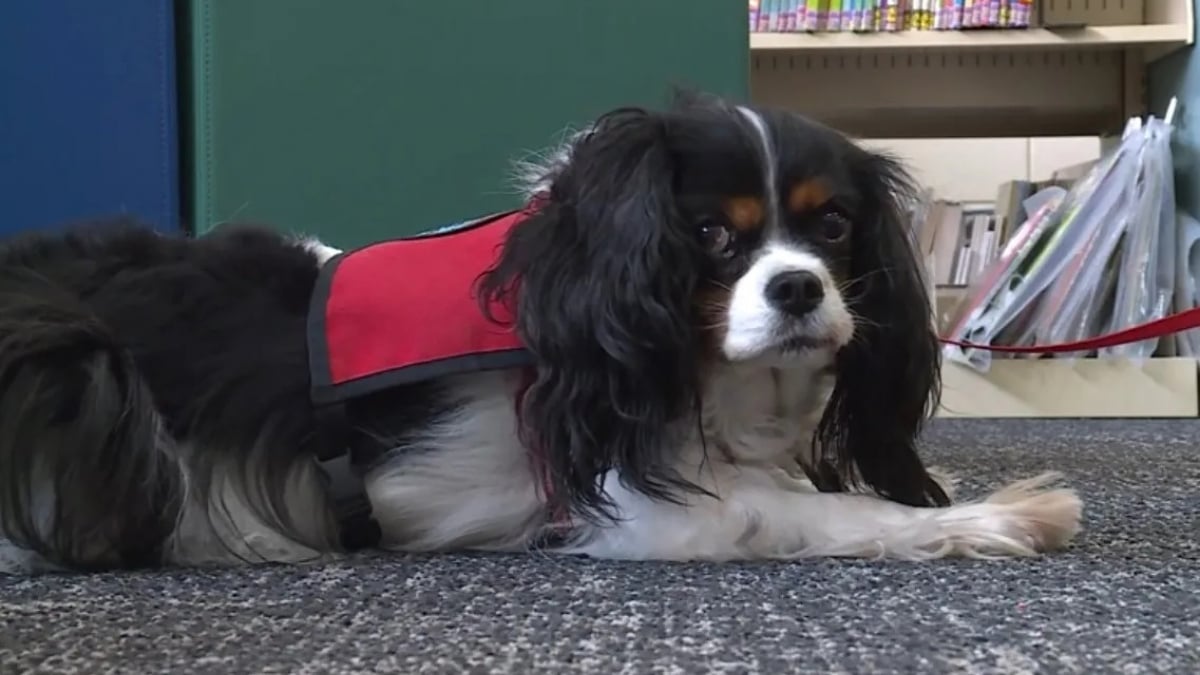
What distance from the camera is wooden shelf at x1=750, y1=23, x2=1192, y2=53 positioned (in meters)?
2.83

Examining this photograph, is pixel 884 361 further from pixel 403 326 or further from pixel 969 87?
pixel 969 87

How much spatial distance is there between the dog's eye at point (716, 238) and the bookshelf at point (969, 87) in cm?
193

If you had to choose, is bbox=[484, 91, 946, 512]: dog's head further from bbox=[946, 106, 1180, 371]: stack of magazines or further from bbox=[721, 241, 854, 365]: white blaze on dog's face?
bbox=[946, 106, 1180, 371]: stack of magazines

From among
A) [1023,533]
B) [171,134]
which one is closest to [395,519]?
[1023,533]

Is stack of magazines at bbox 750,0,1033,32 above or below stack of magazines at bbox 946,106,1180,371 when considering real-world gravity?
above

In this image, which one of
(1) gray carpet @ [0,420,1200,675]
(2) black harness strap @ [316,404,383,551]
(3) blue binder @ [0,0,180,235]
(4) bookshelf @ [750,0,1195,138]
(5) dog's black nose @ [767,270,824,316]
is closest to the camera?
(1) gray carpet @ [0,420,1200,675]

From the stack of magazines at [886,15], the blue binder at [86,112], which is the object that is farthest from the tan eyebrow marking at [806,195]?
the stack of magazines at [886,15]

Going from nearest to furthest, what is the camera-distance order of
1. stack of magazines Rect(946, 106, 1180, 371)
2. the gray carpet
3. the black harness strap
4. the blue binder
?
the gray carpet → the black harness strap → the blue binder → stack of magazines Rect(946, 106, 1180, 371)

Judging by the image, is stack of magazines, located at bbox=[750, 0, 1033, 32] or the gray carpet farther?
stack of magazines, located at bbox=[750, 0, 1033, 32]

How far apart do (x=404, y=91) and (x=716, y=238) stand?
930 millimetres

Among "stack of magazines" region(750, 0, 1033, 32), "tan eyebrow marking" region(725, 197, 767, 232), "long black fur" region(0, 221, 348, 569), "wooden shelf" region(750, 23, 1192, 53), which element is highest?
"stack of magazines" region(750, 0, 1033, 32)

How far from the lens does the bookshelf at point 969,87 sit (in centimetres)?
304

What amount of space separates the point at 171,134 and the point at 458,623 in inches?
46.7

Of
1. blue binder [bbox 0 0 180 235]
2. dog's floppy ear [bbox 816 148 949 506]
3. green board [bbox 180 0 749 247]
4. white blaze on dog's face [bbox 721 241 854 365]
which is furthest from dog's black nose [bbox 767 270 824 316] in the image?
blue binder [bbox 0 0 180 235]
